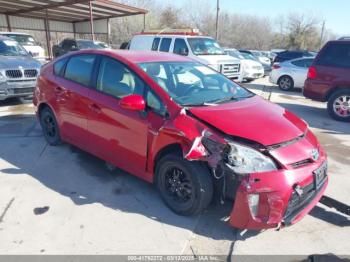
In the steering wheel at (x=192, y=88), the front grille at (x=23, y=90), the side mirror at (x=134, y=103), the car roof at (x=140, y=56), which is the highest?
the car roof at (x=140, y=56)

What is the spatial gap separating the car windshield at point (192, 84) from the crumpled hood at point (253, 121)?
23 cm

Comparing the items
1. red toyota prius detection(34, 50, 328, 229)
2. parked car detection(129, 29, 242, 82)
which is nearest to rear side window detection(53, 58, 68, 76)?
red toyota prius detection(34, 50, 328, 229)

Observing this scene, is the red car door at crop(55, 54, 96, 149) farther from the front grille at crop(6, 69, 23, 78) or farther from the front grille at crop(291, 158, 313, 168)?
the front grille at crop(6, 69, 23, 78)

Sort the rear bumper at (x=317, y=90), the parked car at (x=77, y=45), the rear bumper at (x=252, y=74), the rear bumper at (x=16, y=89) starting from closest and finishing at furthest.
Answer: the rear bumper at (x=317, y=90), the rear bumper at (x=16, y=89), the rear bumper at (x=252, y=74), the parked car at (x=77, y=45)

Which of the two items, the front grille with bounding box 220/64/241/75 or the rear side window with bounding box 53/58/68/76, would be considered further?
the front grille with bounding box 220/64/241/75

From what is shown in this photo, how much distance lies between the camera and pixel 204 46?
39.0 ft

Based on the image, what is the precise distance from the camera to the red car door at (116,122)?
3658 mm

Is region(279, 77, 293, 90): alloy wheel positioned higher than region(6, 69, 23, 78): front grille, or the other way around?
region(6, 69, 23, 78): front grille

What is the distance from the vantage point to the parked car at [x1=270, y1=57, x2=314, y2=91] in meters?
12.8

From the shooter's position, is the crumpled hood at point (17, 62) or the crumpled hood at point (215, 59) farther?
the crumpled hood at point (215, 59)

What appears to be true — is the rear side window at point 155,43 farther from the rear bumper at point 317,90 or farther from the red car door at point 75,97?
→ the red car door at point 75,97

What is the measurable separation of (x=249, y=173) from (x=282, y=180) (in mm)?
292

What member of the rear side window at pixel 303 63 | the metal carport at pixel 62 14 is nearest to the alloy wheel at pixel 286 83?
the rear side window at pixel 303 63

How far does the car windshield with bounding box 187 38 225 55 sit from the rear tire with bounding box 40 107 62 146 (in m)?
6.92
